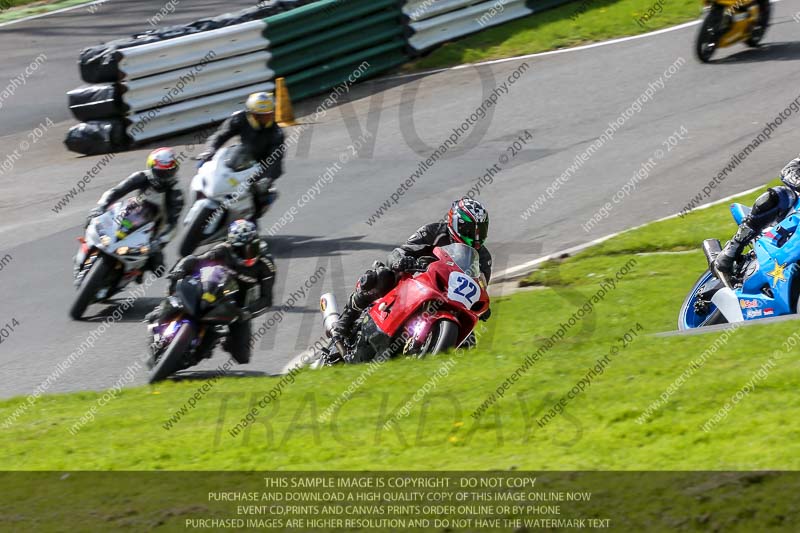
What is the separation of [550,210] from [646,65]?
18.0 feet

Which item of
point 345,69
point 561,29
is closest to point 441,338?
point 345,69

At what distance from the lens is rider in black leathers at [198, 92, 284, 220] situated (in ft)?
40.2

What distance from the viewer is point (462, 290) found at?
8188 mm

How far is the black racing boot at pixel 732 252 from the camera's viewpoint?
870 cm

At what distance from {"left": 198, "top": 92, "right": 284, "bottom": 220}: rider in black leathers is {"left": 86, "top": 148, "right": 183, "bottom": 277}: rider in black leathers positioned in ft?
4.34

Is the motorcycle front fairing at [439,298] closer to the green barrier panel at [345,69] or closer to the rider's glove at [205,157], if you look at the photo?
the rider's glove at [205,157]

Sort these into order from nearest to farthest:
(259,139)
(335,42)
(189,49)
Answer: (259,139) < (189,49) < (335,42)

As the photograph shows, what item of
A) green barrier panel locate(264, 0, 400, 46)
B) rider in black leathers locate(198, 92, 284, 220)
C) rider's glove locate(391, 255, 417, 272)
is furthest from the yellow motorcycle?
rider's glove locate(391, 255, 417, 272)

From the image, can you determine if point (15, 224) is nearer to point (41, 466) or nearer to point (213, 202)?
point (213, 202)

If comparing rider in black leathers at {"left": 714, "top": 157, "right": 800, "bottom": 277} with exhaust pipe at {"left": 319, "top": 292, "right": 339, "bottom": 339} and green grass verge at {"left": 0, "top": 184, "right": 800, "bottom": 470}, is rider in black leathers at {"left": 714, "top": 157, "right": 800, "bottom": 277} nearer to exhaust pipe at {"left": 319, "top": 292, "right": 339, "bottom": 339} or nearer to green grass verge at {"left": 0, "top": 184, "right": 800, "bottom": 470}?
green grass verge at {"left": 0, "top": 184, "right": 800, "bottom": 470}

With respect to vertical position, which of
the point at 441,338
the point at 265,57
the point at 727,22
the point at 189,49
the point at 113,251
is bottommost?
the point at 727,22

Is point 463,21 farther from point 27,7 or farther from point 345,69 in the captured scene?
point 27,7

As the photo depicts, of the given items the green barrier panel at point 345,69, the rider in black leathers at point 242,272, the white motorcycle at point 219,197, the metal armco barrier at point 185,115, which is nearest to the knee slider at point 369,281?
the rider in black leathers at point 242,272

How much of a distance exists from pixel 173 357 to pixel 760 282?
479 cm
